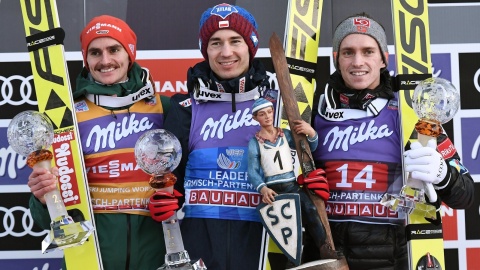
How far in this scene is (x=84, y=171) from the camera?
329 centimetres

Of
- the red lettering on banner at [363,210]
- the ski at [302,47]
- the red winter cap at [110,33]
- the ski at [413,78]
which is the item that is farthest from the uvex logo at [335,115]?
the red winter cap at [110,33]

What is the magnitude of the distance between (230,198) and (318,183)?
0.40m

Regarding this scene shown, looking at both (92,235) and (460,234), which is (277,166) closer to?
(92,235)

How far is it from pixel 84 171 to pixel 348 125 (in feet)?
3.87

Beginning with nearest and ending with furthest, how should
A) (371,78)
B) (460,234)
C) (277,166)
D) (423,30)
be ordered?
(277,166) < (371,78) < (423,30) < (460,234)

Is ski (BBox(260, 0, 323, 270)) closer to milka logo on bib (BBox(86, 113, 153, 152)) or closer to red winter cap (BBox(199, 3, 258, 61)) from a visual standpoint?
red winter cap (BBox(199, 3, 258, 61))

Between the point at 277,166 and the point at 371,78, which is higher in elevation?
the point at 371,78

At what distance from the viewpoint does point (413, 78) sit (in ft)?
11.0

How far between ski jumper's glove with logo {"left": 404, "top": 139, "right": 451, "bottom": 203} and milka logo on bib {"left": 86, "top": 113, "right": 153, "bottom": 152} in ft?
3.85

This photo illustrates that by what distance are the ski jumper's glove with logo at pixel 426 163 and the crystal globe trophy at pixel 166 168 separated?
0.92m

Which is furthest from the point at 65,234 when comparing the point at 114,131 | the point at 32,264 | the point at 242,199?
the point at 32,264

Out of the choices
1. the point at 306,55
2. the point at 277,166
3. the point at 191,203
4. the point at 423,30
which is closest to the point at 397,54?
the point at 423,30

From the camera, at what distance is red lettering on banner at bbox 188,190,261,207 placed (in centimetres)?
317

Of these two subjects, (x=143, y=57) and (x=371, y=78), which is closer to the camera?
(x=371, y=78)
